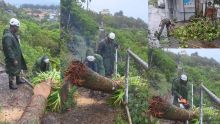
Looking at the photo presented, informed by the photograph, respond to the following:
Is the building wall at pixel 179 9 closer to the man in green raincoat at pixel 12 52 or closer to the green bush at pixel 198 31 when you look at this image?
the green bush at pixel 198 31

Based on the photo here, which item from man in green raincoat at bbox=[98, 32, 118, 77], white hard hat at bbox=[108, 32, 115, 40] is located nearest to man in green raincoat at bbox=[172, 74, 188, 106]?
man in green raincoat at bbox=[98, 32, 118, 77]

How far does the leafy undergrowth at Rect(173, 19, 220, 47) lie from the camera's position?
776 centimetres

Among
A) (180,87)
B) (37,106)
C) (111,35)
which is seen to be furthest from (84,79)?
(180,87)

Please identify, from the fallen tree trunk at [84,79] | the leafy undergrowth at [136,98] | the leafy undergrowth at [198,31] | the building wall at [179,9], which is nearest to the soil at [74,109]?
the leafy undergrowth at [136,98]

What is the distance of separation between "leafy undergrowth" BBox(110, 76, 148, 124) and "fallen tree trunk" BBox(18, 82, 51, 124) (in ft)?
3.38

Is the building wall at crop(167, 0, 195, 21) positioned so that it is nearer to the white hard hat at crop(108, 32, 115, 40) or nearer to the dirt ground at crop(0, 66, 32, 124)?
the white hard hat at crop(108, 32, 115, 40)

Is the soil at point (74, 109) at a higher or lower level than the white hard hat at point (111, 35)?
lower

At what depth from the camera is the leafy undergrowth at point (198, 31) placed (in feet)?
25.5

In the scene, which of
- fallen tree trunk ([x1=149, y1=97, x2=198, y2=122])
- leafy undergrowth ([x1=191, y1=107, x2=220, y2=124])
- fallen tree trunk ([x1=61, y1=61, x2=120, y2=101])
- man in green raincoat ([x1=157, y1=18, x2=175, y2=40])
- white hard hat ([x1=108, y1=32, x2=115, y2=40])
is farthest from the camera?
white hard hat ([x1=108, y1=32, x2=115, y2=40])

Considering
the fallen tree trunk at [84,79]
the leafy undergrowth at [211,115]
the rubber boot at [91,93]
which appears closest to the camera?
the fallen tree trunk at [84,79]

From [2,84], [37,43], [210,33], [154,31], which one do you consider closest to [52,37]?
[37,43]

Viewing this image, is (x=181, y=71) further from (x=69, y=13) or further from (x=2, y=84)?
(x=2, y=84)

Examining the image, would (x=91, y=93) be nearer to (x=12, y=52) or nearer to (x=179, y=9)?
(x=12, y=52)

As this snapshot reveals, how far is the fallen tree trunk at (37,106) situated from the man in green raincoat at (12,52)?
48cm
